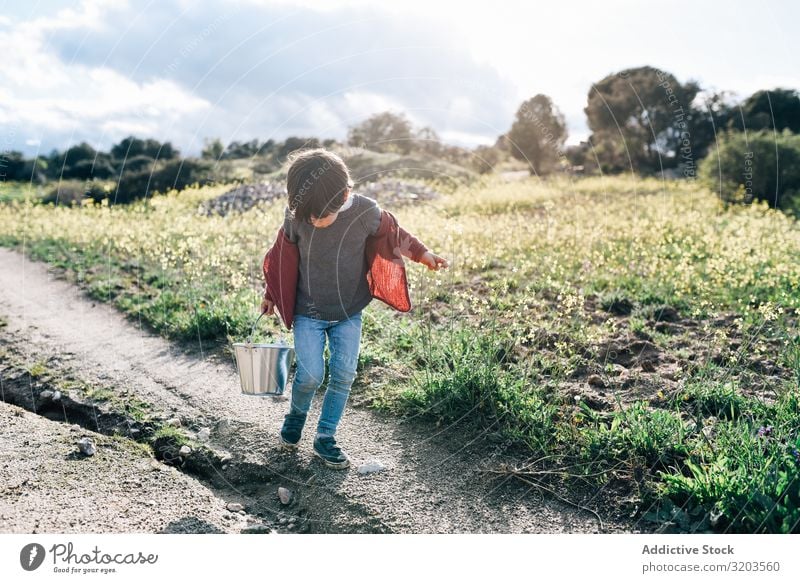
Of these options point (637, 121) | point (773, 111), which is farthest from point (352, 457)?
point (637, 121)

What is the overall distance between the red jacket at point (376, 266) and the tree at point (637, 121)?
16.7 meters

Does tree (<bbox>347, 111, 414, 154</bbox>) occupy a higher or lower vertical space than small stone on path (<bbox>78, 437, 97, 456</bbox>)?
higher

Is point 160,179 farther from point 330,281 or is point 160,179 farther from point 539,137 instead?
point 330,281

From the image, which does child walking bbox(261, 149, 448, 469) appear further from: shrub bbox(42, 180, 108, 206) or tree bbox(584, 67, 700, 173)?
tree bbox(584, 67, 700, 173)

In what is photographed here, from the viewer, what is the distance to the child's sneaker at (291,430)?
3746 millimetres

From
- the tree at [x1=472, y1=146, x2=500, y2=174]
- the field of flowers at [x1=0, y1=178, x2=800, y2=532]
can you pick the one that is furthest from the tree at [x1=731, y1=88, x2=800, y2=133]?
the field of flowers at [x1=0, y1=178, x2=800, y2=532]

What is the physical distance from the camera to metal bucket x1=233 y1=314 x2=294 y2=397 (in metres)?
3.68

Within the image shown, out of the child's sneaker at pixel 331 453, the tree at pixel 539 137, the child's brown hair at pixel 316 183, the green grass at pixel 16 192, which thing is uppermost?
the tree at pixel 539 137

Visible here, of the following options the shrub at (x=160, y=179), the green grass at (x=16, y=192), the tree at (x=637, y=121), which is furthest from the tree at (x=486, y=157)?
the green grass at (x=16, y=192)

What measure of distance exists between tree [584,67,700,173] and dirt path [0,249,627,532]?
16483 mm

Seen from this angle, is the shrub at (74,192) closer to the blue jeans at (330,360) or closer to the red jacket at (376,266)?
the red jacket at (376,266)

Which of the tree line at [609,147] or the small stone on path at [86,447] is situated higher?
the tree line at [609,147]
